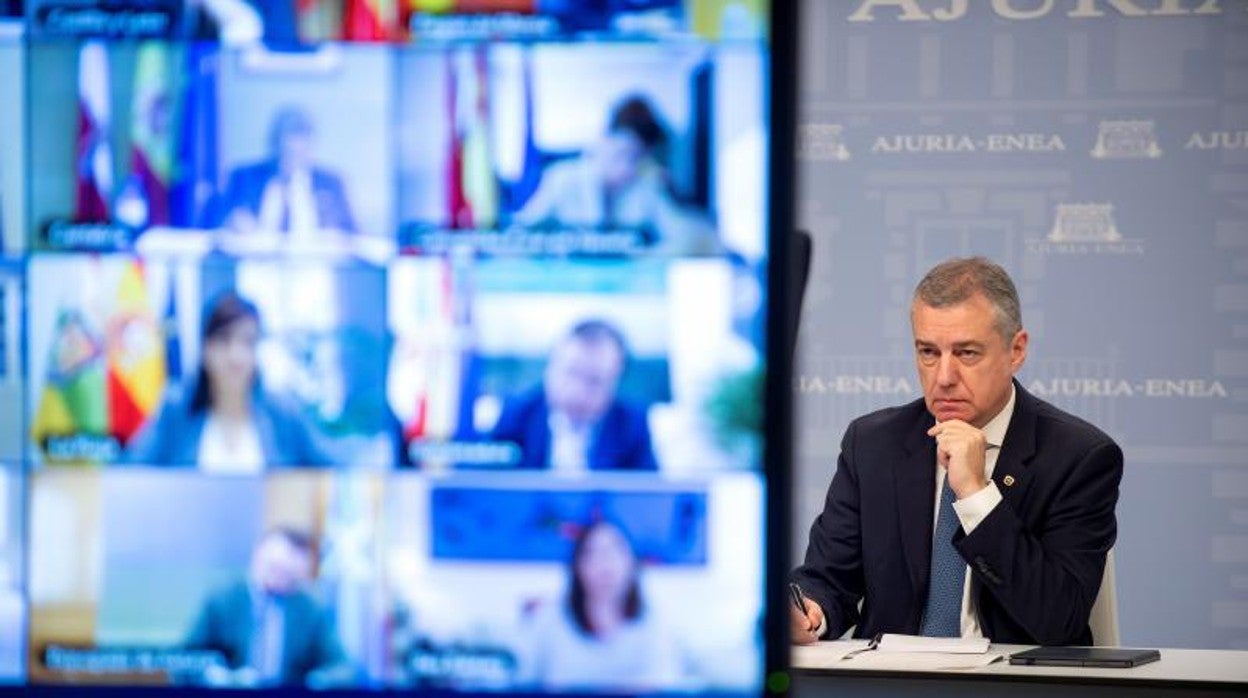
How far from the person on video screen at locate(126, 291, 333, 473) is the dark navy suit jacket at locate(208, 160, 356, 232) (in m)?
0.07

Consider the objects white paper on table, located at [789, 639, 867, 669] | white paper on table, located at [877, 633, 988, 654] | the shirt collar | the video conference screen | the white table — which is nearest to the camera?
the video conference screen

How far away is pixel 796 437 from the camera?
55.8 inches

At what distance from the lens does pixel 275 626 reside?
1434mm

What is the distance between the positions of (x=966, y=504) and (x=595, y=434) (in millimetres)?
2223

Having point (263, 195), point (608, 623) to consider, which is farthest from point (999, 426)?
point (263, 195)

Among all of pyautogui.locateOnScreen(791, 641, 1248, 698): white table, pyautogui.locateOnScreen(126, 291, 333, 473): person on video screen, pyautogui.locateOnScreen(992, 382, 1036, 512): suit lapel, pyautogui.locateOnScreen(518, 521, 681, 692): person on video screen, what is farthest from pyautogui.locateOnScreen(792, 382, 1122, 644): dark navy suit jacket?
pyautogui.locateOnScreen(126, 291, 333, 473): person on video screen

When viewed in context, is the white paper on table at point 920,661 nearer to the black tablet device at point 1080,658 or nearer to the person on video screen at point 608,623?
the black tablet device at point 1080,658

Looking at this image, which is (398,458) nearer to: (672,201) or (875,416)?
(672,201)

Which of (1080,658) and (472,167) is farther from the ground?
(472,167)

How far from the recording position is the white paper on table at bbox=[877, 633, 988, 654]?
129 inches

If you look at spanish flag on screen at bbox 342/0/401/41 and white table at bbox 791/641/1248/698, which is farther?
white table at bbox 791/641/1248/698

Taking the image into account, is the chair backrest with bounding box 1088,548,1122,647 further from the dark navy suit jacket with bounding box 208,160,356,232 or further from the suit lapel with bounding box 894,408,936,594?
the dark navy suit jacket with bounding box 208,160,356,232

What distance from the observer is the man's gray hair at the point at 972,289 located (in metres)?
3.82

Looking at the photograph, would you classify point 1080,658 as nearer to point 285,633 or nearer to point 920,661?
point 920,661
